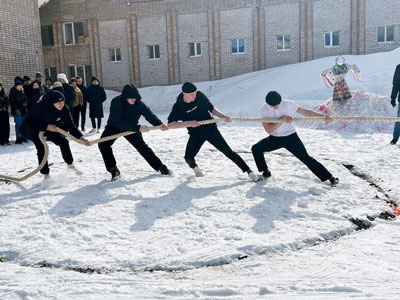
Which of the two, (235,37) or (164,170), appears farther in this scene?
(235,37)

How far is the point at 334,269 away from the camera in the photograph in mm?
3186

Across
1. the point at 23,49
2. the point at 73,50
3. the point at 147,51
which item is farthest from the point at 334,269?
the point at 73,50

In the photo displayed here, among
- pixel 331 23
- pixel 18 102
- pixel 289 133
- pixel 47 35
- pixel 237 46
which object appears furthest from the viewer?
pixel 47 35

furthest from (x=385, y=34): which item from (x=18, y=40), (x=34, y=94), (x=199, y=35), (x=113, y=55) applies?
(x=34, y=94)

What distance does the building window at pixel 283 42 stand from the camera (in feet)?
73.5

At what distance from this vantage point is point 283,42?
22531 millimetres

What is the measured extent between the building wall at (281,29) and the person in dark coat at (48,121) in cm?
1799

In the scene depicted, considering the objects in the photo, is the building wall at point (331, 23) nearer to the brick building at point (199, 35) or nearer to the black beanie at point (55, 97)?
the brick building at point (199, 35)

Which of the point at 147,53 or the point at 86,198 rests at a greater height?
the point at 147,53

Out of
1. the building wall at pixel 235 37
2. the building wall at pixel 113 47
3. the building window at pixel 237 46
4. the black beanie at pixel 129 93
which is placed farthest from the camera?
the building wall at pixel 113 47

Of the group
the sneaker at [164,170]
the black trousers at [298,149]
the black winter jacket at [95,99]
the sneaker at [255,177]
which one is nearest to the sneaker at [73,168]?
the sneaker at [164,170]

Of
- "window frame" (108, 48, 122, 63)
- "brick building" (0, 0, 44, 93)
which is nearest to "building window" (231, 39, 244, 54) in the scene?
"window frame" (108, 48, 122, 63)

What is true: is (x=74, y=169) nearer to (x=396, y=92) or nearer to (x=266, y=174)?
(x=266, y=174)

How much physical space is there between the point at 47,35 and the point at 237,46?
11833 mm
